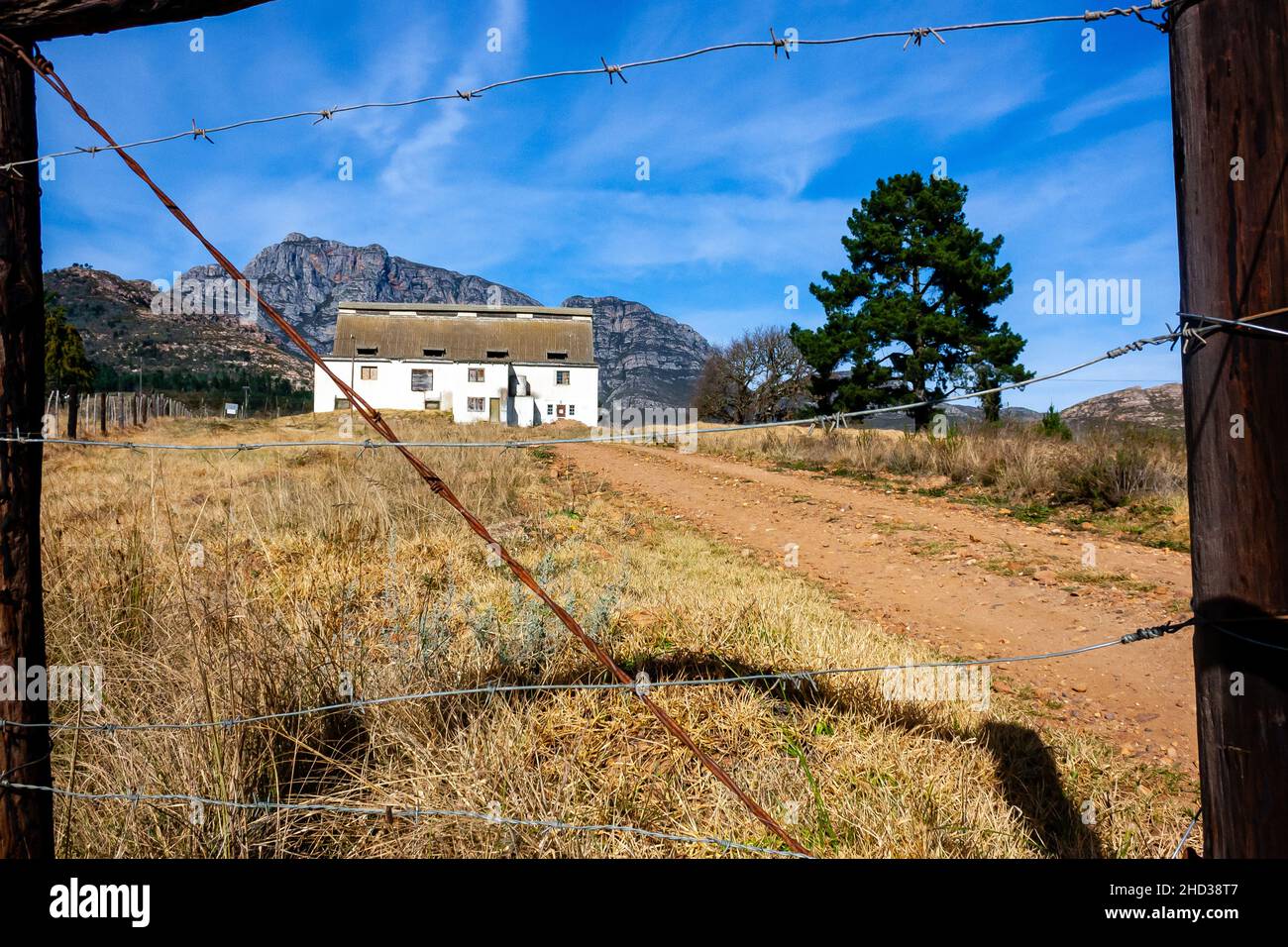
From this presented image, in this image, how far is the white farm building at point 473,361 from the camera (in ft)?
148

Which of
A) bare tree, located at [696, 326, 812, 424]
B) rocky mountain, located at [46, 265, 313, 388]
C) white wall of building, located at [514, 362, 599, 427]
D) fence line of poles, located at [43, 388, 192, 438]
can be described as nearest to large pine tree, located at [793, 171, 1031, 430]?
bare tree, located at [696, 326, 812, 424]

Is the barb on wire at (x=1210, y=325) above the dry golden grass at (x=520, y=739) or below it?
above

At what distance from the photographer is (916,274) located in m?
29.6

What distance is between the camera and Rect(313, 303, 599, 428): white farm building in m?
45.2

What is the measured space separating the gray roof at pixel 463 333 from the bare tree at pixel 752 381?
10.2 m

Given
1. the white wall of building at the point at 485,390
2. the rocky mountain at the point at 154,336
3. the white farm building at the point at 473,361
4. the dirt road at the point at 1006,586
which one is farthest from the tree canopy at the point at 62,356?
the dirt road at the point at 1006,586

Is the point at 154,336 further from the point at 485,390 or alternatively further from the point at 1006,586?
the point at 1006,586

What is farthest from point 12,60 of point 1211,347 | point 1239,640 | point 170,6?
point 1239,640

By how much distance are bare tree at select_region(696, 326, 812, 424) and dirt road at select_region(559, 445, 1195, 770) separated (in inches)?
861

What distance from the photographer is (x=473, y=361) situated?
46.2 m

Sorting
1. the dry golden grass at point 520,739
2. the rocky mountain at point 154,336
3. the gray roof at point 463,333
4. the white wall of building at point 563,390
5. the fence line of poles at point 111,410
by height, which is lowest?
the dry golden grass at point 520,739

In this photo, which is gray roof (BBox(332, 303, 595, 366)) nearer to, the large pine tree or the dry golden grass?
the large pine tree

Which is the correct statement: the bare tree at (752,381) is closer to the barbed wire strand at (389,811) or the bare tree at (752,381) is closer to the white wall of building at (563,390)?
the white wall of building at (563,390)
